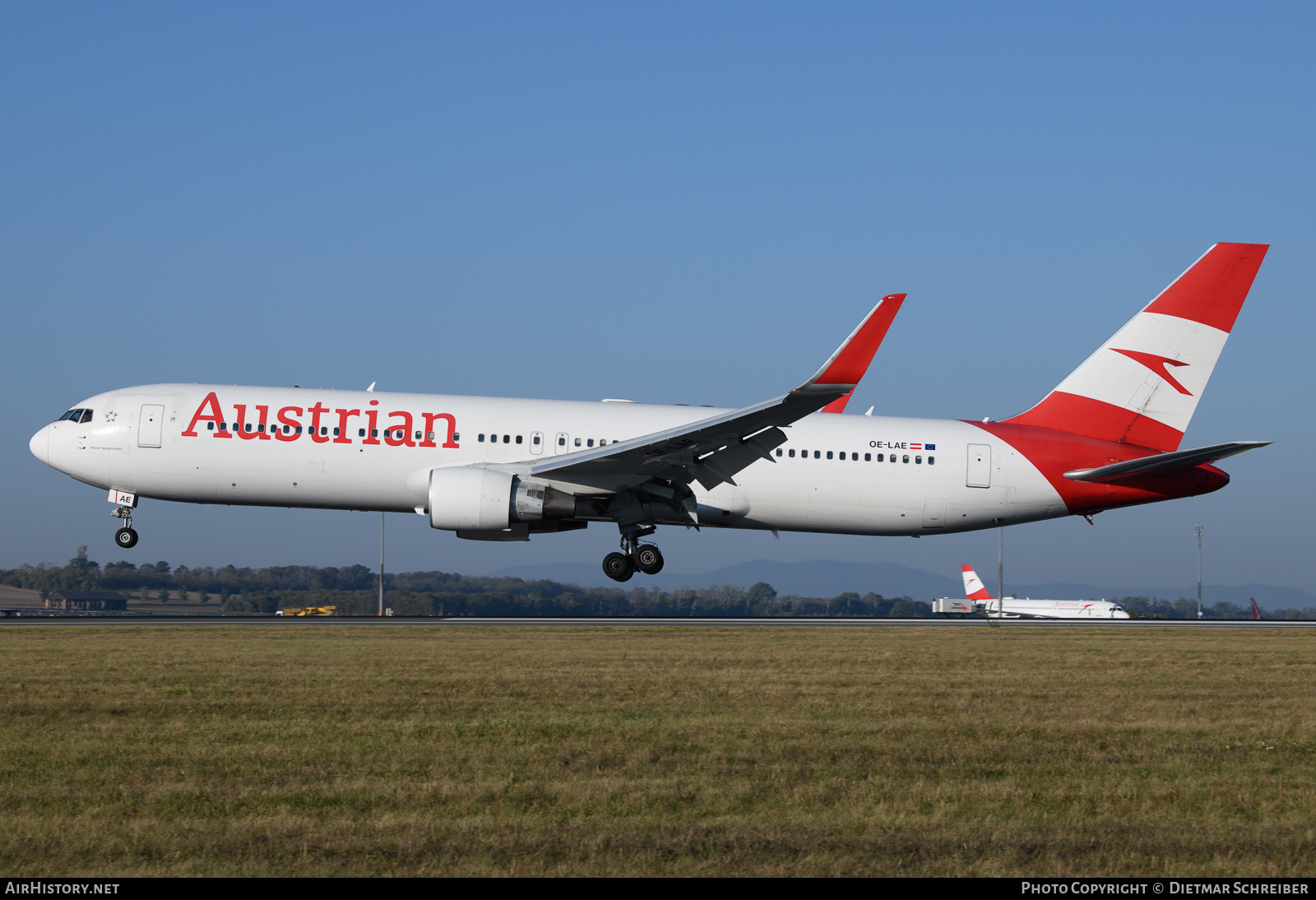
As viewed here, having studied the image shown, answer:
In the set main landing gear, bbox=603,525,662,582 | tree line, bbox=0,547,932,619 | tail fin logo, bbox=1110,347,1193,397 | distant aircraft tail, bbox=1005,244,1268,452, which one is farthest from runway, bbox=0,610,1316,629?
tree line, bbox=0,547,932,619

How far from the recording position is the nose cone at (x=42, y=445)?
27016 mm

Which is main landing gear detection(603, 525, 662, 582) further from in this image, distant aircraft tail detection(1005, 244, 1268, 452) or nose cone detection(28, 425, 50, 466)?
nose cone detection(28, 425, 50, 466)

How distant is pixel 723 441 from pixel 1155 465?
10.5m

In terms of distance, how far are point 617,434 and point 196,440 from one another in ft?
31.8

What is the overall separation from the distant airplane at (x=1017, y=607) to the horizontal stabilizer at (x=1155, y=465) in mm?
51452

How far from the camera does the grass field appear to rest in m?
6.15

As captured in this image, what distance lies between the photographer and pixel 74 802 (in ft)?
23.2

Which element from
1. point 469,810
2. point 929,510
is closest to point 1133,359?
point 929,510

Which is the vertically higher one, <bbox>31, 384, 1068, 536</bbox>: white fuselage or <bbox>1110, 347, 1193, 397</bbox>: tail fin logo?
<bbox>1110, 347, 1193, 397</bbox>: tail fin logo

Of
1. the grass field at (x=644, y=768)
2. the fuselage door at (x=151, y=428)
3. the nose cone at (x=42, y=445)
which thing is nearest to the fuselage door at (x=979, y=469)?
the grass field at (x=644, y=768)

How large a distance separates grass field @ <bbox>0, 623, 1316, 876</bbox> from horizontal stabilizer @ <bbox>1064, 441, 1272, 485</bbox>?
31.6 ft

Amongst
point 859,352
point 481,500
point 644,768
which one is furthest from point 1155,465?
point 644,768

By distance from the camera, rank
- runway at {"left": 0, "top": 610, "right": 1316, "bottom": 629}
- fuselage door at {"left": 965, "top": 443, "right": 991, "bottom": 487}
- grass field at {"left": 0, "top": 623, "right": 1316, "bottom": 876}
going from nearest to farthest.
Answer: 1. grass field at {"left": 0, "top": 623, "right": 1316, "bottom": 876}
2. runway at {"left": 0, "top": 610, "right": 1316, "bottom": 629}
3. fuselage door at {"left": 965, "top": 443, "right": 991, "bottom": 487}

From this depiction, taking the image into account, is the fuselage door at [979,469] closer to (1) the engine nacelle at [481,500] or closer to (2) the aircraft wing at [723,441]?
(2) the aircraft wing at [723,441]
